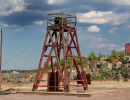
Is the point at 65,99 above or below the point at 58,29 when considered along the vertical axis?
below

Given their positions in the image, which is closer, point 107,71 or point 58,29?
point 58,29

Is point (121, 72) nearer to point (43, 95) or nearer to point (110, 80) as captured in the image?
point (110, 80)

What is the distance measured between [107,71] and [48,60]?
27086 mm

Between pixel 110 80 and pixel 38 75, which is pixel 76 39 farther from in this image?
pixel 110 80

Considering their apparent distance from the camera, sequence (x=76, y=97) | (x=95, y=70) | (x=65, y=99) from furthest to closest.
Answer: (x=95, y=70)
(x=76, y=97)
(x=65, y=99)

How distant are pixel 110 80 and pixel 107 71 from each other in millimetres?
3500

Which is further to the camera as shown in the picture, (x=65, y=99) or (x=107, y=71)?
(x=107, y=71)

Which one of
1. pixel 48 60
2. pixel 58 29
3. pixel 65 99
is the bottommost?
pixel 65 99

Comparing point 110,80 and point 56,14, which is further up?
point 56,14

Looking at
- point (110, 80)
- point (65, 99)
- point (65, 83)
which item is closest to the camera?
point (65, 99)

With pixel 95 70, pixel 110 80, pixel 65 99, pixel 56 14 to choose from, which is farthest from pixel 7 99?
pixel 95 70

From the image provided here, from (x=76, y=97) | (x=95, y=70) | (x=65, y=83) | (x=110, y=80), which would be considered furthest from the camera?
(x=95, y=70)

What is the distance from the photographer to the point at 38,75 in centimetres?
4125

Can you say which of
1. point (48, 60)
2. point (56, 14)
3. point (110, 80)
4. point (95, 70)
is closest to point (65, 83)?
point (48, 60)
